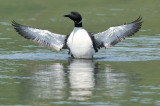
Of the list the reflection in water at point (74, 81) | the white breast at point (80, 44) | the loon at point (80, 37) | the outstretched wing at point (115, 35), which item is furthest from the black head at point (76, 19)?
the reflection in water at point (74, 81)

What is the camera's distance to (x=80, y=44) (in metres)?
18.6

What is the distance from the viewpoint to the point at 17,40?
76.1 ft

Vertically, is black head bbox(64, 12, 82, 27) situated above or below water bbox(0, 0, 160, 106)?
above

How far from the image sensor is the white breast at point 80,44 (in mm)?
18547

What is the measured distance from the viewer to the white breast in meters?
18.5

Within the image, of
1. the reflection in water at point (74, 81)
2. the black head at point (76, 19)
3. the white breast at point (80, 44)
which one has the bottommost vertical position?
the reflection in water at point (74, 81)

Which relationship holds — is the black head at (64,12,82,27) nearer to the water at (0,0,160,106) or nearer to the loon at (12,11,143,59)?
the loon at (12,11,143,59)

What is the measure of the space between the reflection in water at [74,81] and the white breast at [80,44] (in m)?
1.58

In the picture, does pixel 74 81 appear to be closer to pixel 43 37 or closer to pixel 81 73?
pixel 81 73

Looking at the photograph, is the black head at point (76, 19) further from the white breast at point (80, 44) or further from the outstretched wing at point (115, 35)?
the outstretched wing at point (115, 35)

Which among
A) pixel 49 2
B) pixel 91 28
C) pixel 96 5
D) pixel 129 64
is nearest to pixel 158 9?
pixel 96 5

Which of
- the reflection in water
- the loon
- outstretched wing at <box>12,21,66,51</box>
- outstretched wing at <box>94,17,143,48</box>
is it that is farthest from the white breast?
the reflection in water

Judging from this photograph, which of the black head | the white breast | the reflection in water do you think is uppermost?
the black head

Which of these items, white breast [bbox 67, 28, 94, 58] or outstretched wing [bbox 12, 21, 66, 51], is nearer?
white breast [bbox 67, 28, 94, 58]
